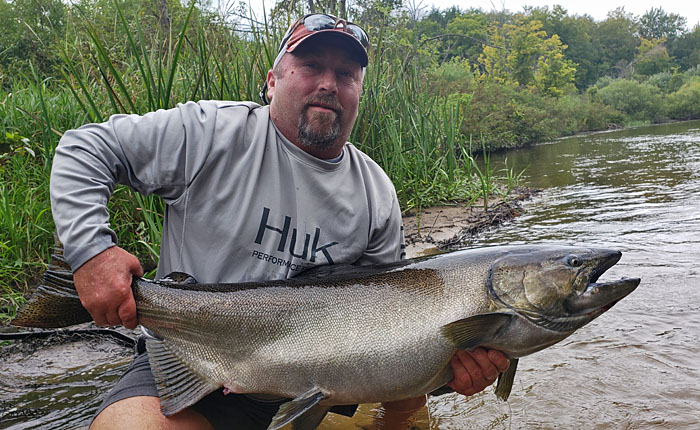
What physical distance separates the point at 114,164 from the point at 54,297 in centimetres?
56

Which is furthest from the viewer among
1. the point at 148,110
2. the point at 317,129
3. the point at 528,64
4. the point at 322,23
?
the point at 528,64

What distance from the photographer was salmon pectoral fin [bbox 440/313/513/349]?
1943 mm

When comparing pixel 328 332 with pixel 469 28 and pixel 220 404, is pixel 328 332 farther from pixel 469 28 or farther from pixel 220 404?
pixel 469 28

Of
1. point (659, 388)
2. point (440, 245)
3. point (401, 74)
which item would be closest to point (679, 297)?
point (659, 388)

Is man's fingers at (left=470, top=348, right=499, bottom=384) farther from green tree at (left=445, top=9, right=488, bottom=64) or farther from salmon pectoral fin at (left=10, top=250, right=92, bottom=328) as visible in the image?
green tree at (left=445, top=9, right=488, bottom=64)

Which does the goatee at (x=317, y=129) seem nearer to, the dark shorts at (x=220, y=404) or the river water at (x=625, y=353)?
the dark shorts at (x=220, y=404)

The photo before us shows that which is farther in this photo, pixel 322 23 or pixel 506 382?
pixel 322 23

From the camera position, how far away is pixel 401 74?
718 centimetres

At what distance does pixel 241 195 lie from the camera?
7.75 ft

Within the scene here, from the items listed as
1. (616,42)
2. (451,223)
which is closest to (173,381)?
(451,223)

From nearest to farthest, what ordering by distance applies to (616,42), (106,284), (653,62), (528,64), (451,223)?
(106,284) < (451,223) < (528,64) < (653,62) < (616,42)

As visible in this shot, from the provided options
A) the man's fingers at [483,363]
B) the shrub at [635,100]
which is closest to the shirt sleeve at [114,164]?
the man's fingers at [483,363]

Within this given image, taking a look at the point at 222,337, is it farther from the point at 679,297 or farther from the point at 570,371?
the point at 679,297

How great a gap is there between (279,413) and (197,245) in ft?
2.65
